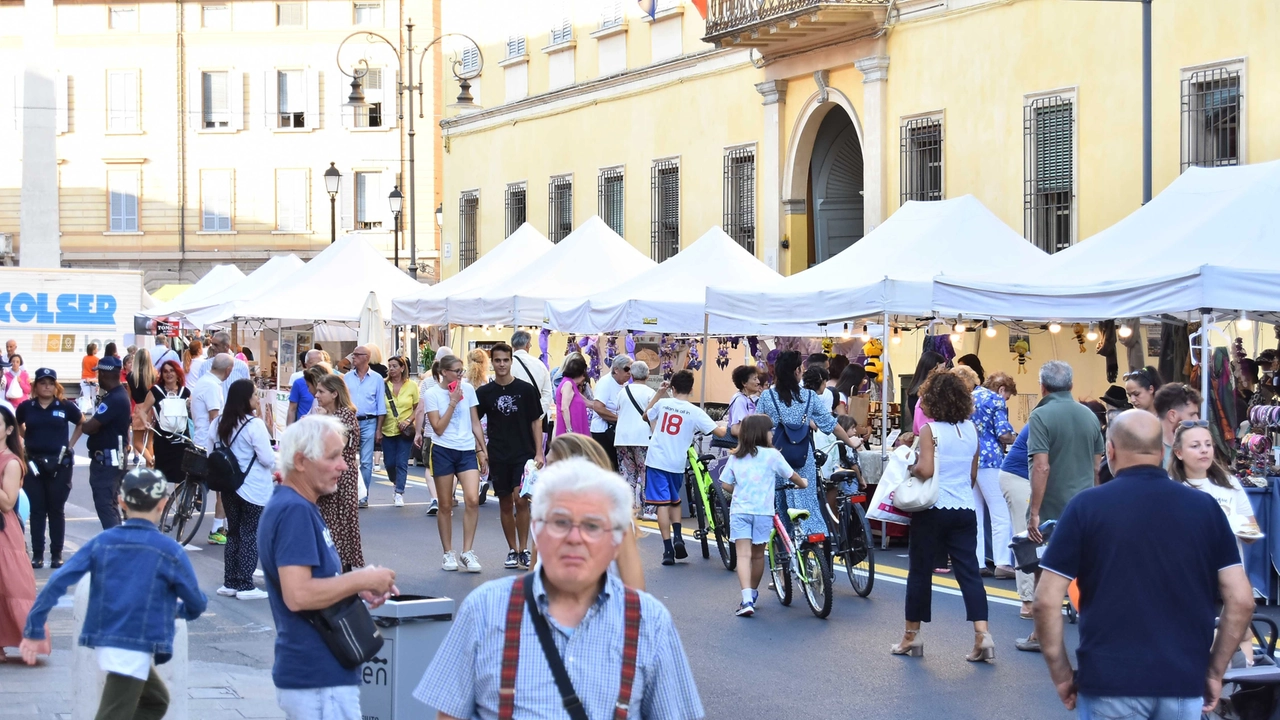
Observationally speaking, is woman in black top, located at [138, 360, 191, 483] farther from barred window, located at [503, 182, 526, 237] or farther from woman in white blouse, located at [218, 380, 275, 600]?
barred window, located at [503, 182, 526, 237]

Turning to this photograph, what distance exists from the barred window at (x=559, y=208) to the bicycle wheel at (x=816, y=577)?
21.4 meters

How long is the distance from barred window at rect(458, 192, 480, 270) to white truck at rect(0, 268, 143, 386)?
7.21 meters

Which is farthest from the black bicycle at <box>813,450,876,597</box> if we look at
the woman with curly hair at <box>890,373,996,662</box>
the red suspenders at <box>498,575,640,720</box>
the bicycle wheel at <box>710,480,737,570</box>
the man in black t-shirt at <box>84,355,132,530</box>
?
the red suspenders at <box>498,575,640,720</box>

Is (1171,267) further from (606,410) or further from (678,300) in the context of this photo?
(678,300)

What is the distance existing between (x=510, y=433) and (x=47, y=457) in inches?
144

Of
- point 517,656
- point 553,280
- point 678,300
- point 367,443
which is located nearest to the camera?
point 517,656

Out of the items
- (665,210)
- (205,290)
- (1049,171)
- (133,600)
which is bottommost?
(133,600)

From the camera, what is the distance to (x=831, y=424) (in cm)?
1241

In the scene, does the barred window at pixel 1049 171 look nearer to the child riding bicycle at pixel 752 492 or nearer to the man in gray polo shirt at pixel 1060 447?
the child riding bicycle at pixel 752 492

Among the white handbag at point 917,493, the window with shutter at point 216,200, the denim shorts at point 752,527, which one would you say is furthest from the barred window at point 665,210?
the window with shutter at point 216,200

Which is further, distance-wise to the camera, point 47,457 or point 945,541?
point 47,457

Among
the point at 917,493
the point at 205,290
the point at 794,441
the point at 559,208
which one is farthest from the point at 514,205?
the point at 917,493

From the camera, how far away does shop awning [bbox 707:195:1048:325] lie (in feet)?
49.7

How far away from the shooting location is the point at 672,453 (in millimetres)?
13906
